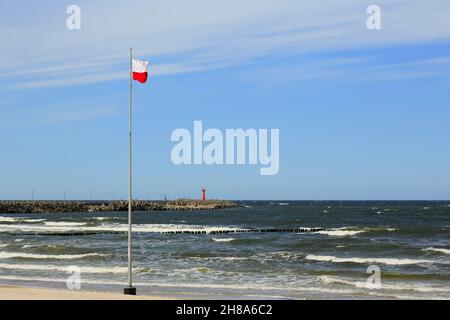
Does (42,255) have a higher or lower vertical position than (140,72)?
lower

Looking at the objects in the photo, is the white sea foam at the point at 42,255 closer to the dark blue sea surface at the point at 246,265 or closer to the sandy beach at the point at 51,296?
the dark blue sea surface at the point at 246,265

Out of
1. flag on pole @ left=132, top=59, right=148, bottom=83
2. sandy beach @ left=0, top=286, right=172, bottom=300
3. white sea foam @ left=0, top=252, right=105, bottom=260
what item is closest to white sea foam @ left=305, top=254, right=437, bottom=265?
white sea foam @ left=0, top=252, right=105, bottom=260

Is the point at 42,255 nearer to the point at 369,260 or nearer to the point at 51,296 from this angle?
the point at 369,260

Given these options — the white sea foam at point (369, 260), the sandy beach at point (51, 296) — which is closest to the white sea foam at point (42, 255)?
the white sea foam at point (369, 260)

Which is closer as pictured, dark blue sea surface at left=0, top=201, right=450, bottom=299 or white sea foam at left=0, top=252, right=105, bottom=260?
dark blue sea surface at left=0, top=201, right=450, bottom=299

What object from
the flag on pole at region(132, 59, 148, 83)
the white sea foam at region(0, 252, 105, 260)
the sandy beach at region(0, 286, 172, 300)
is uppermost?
the flag on pole at region(132, 59, 148, 83)

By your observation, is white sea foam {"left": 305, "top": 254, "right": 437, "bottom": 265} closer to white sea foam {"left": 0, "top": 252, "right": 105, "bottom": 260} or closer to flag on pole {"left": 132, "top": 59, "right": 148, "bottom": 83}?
white sea foam {"left": 0, "top": 252, "right": 105, "bottom": 260}

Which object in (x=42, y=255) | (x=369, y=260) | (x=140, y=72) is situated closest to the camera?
(x=140, y=72)

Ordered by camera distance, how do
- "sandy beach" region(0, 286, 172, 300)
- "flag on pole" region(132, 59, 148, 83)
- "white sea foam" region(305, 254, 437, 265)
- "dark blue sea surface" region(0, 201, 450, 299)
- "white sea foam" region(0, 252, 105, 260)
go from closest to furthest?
"sandy beach" region(0, 286, 172, 300) → "flag on pole" region(132, 59, 148, 83) → "dark blue sea surface" region(0, 201, 450, 299) → "white sea foam" region(305, 254, 437, 265) → "white sea foam" region(0, 252, 105, 260)

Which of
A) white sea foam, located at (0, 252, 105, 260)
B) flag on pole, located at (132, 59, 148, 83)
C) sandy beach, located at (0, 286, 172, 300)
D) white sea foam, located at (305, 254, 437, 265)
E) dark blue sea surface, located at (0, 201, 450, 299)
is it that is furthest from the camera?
white sea foam, located at (0, 252, 105, 260)

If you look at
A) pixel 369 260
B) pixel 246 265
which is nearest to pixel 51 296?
pixel 246 265

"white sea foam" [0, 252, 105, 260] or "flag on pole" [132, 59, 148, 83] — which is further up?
"flag on pole" [132, 59, 148, 83]

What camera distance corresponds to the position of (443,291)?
24859 millimetres
